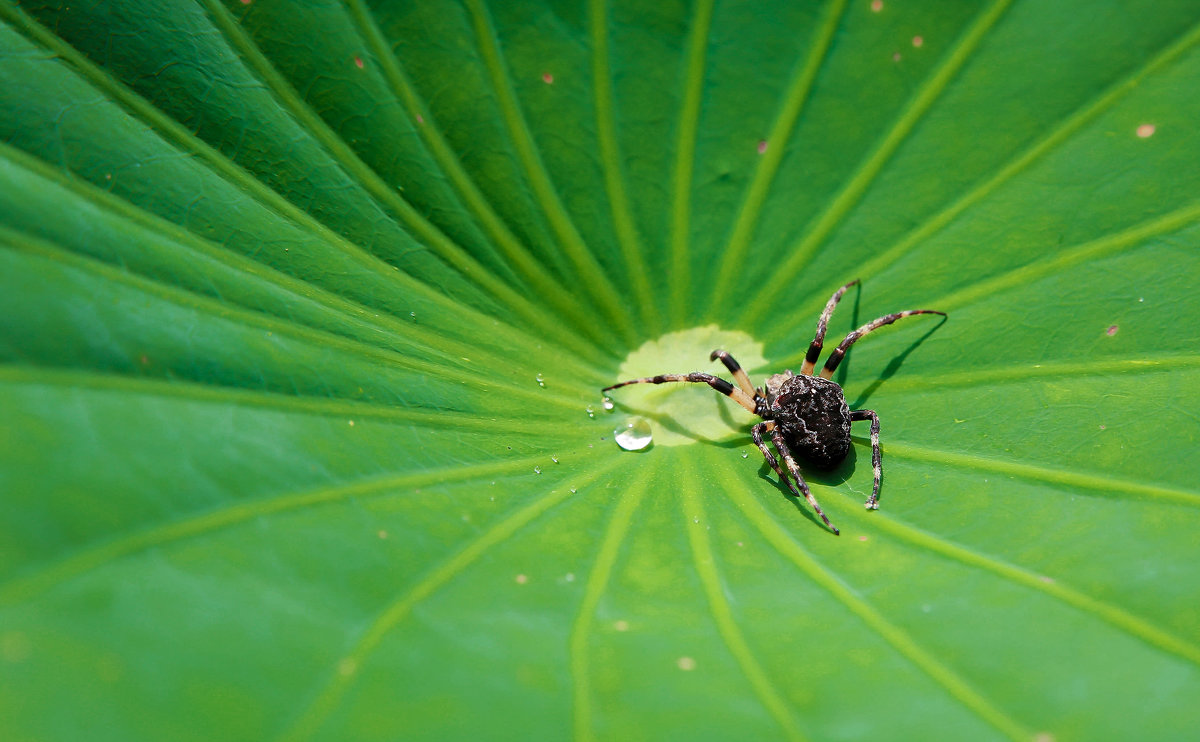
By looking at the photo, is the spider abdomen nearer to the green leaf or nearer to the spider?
the spider

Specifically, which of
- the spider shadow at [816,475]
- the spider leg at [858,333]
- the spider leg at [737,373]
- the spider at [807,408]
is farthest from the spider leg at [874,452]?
the spider leg at [737,373]

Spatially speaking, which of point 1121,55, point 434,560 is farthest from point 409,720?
point 1121,55

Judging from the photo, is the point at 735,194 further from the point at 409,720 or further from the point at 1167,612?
the point at 409,720

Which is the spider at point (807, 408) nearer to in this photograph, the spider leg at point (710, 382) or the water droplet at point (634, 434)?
the spider leg at point (710, 382)

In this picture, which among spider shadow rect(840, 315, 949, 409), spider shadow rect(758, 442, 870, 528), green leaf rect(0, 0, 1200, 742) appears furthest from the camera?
spider shadow rect(840, 315, 949, 409)

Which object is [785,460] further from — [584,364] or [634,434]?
[584,364]

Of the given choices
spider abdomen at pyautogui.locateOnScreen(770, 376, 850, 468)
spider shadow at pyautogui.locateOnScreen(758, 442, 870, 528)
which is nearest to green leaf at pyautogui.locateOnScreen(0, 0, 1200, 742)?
spider shadow at pyautogui.locateOnScreen(758, 442, 870, 528)
